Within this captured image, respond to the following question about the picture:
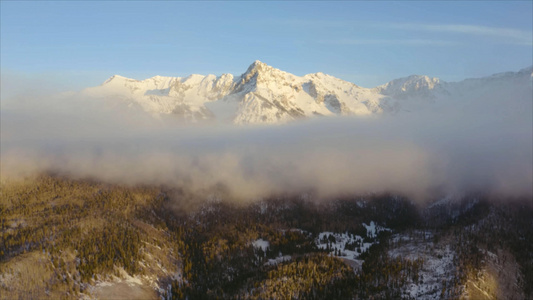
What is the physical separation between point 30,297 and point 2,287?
15.2 meters

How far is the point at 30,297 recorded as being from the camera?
19975 centimetres

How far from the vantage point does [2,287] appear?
19875 cm
